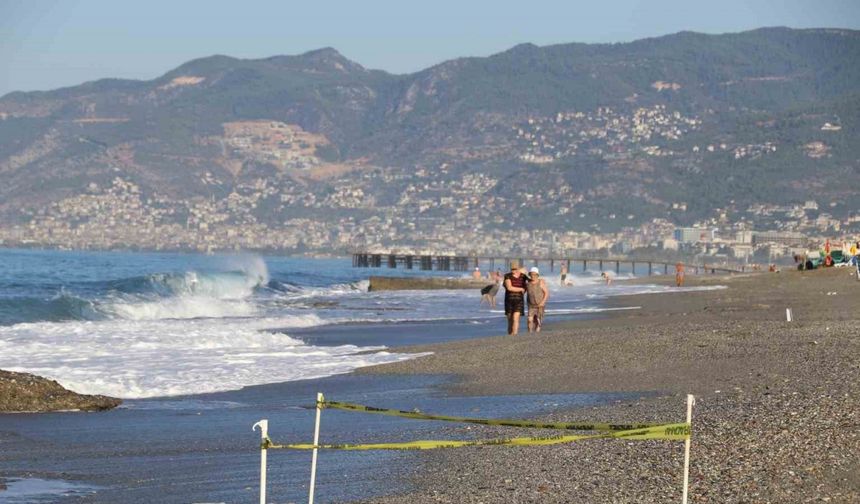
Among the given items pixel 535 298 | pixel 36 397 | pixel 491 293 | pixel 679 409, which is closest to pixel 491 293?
pixel 491 293

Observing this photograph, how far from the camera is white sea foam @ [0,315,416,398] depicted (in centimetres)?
1881

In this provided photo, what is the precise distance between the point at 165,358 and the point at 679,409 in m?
11.0

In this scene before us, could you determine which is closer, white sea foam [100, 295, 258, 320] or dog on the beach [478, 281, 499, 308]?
dog on the beach [478, 281, 499, 308]

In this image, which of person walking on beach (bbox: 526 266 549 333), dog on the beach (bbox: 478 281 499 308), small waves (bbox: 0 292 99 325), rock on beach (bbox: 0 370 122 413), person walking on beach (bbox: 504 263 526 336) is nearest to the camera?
rock on beach (bbox: 0 370 122 413)

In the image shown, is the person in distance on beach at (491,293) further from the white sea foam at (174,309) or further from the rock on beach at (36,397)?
the rock on beach at (36,397)

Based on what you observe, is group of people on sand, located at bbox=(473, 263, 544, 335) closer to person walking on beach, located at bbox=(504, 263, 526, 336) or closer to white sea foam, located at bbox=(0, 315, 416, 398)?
person walking on beach, located at bbox=(504, 263, 526, 336)

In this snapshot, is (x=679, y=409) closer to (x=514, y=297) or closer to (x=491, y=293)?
(x=514, y=297)

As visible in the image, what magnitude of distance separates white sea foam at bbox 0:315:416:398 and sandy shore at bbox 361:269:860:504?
1.61m

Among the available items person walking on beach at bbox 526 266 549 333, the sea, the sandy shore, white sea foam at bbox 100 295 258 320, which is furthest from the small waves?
the sandy shore

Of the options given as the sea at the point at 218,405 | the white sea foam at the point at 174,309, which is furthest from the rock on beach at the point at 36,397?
the white sea foam at the point at 174,309

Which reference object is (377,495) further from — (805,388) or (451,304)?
(451,304)

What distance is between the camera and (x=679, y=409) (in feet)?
44.4

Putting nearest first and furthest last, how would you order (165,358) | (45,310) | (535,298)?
(165,358) < (535,298) < (45,310)

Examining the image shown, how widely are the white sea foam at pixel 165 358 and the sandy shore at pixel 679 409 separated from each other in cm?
161
